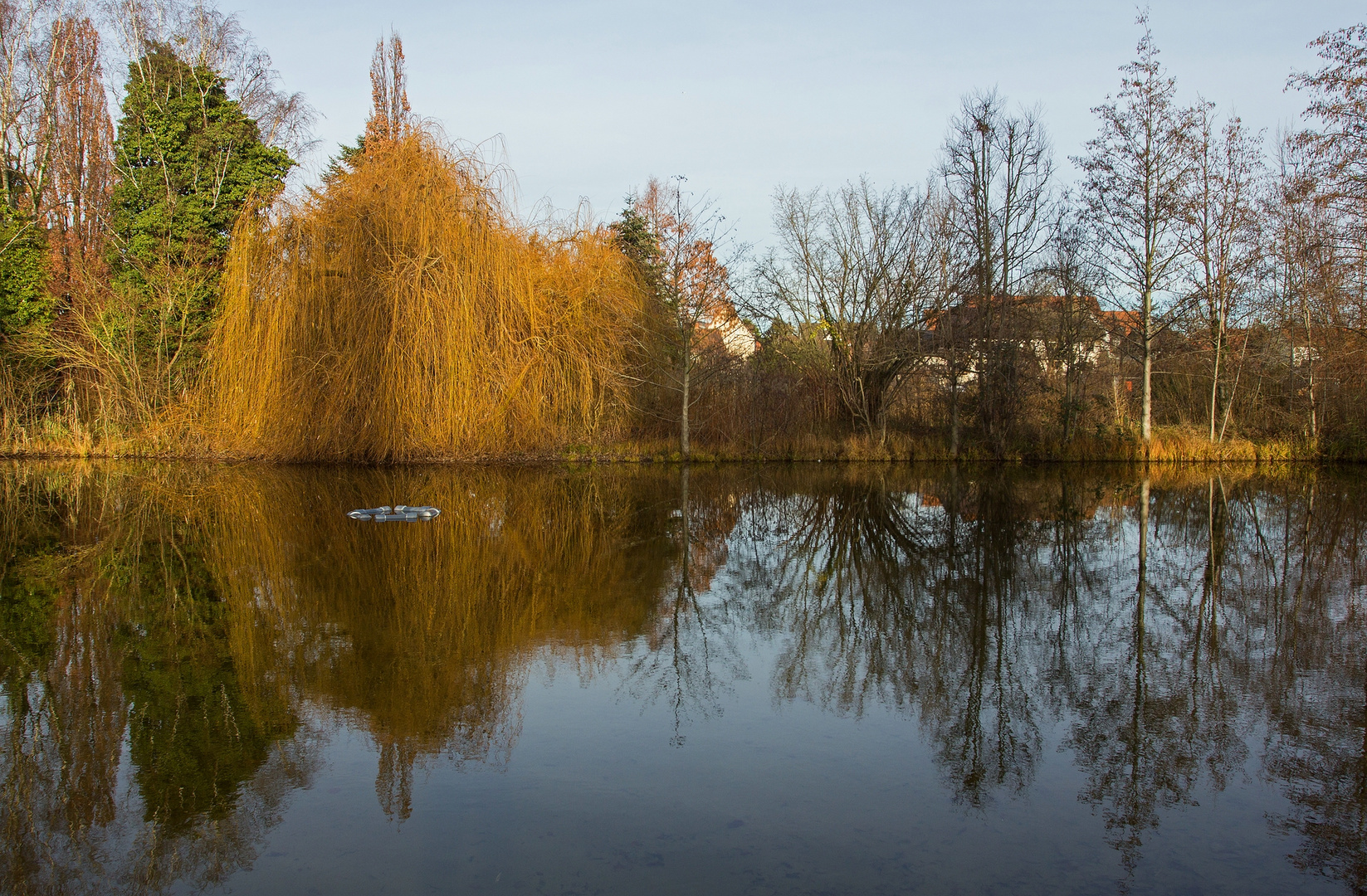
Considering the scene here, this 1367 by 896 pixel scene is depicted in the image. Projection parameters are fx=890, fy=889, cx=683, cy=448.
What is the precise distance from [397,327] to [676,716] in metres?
15.0

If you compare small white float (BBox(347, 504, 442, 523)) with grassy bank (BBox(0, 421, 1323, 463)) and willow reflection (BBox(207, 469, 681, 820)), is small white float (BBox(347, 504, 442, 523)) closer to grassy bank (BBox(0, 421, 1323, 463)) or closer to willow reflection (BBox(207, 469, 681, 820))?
willow reflection (BBox(207, 469, 681, 820))

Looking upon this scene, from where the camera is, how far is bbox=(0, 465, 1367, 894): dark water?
10.1 feet

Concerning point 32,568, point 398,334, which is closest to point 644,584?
point 32,568

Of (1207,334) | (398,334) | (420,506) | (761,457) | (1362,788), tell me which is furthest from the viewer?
(1207,334)

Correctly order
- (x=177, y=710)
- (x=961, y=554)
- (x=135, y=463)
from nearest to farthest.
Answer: (x=177, y=710)
(x=961, y=554)
(x=135, y=463)

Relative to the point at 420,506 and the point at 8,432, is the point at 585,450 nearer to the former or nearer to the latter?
the point at 420,506

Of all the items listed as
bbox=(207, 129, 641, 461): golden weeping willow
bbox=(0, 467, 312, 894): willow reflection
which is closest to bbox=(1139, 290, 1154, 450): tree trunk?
bbox=(207, 129, 641, 461): golden weeping willow

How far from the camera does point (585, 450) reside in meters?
20.5

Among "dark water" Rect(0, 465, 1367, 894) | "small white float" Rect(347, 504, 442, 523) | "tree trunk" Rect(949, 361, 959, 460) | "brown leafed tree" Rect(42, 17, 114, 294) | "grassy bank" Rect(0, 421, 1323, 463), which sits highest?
"brown leafed tree" Rect(42, 17, 114, 294)

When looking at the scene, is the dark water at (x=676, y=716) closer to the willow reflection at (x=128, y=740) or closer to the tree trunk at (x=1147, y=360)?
the willow reflection at (x=128, y=740)

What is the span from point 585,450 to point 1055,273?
1312 cm

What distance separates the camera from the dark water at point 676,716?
3.07 metres

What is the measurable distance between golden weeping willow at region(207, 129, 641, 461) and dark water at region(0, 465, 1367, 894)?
9101mm

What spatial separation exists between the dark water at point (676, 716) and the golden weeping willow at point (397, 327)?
9101mm
